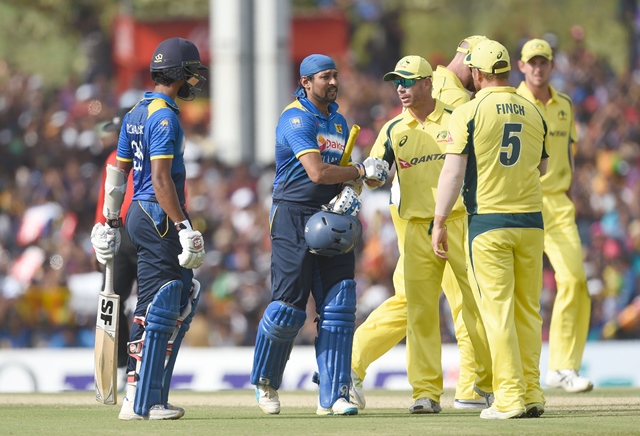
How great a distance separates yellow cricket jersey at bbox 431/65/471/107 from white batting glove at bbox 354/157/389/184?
1.27 m

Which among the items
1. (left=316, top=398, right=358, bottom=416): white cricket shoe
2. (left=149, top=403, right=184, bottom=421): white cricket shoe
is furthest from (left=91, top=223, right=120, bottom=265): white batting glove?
(left=316, top=398, right=358, bottom=416): white cricket shoe

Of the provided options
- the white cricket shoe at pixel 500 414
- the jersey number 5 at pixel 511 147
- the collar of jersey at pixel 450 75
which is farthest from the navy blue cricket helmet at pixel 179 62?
the white cricket shoe at pixel 500 414

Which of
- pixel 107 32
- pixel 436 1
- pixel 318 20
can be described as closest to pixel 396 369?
pixel 318 20

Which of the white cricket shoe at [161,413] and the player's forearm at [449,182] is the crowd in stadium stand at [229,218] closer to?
the white cricket shoe at [161,413]

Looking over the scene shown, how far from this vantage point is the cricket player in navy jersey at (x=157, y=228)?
30.4 feet

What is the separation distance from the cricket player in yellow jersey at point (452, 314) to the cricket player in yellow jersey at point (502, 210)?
1.12 metres

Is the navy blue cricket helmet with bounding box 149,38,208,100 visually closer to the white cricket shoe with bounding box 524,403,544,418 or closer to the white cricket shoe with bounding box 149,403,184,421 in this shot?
the white cricket shoe with bounding box 149,403,184,421

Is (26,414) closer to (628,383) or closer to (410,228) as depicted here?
(410,228)

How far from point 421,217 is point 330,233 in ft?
3.64

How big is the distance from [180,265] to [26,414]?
200 centimetres

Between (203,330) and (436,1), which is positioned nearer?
(203,330)

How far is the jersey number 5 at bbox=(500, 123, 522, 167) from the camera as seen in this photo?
9.38 metres

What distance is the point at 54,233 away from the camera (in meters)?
21.2

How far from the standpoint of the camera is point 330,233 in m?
9.40
